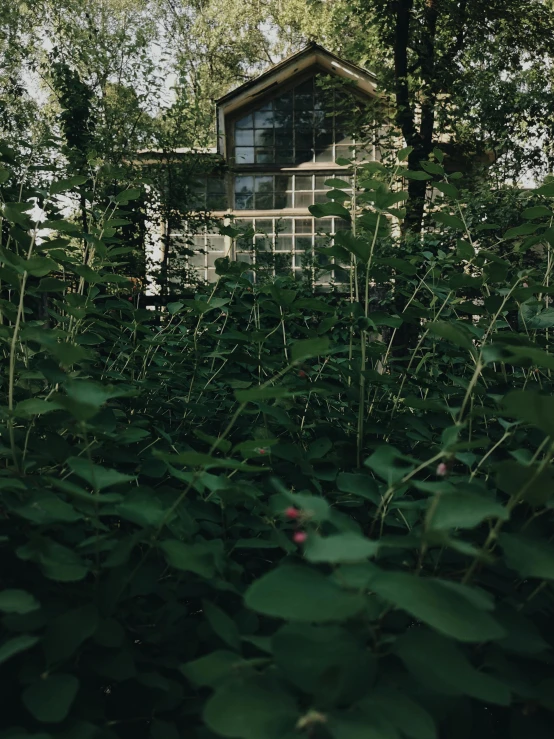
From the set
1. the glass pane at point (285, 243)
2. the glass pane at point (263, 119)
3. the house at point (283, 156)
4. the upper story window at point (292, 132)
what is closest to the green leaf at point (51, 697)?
the house at point (283, 156)

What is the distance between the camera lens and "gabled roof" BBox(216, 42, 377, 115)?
45.9ft

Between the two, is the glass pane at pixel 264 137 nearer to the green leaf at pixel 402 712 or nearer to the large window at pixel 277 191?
the large window at pixel 277 191

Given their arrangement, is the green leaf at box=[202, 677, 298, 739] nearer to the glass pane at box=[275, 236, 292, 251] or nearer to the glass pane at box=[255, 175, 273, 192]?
the glass pane at box=[275, 236, 292, 251]

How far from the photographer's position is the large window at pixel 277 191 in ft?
51.6

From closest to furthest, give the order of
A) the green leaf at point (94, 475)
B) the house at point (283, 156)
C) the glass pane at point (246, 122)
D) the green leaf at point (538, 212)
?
the green leaf at point (94, 475)
the green leaf at point (538, 212)
the house at point (283, 156)
the glass pane at point (246, 122)

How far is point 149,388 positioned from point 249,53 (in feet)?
81.1

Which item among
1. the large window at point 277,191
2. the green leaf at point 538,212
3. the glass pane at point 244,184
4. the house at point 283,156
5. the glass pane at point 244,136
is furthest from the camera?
the glass pane at point 244,184

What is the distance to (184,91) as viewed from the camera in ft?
29.9

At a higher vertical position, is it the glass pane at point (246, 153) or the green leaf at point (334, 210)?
the glass pane at point (246, 153)

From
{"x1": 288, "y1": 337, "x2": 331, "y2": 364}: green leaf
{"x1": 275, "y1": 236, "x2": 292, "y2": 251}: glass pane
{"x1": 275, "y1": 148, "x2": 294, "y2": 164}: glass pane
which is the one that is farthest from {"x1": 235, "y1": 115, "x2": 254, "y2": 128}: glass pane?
{"x1": 288, "y1": 337, "x2": 331, "y2": 364}: green leaf

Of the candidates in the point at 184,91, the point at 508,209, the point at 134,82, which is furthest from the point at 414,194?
the point at 134,82

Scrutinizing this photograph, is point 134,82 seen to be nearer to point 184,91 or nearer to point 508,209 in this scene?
point 184,91

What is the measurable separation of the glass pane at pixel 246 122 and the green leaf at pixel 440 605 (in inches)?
639

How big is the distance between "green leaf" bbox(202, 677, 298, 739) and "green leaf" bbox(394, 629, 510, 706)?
0.10m
